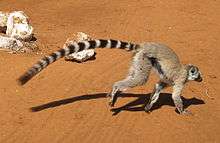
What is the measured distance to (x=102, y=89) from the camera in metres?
11.0

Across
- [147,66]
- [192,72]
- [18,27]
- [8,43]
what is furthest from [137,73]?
[18,27]

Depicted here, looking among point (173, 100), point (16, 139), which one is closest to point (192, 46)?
point (173, 100)

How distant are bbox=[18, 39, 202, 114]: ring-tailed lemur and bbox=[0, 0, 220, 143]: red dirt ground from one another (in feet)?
1.33

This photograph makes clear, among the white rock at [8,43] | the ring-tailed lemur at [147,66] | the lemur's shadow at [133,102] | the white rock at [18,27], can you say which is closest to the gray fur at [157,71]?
the ring-tailed lemur at [147,66]

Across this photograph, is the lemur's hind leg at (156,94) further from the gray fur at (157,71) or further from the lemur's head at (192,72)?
the lemur's head at (192,72)

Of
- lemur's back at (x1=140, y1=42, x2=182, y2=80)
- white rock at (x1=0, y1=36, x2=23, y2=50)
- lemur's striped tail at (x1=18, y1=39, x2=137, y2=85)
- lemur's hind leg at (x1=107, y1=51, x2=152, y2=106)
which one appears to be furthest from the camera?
white rock at (x1=0, y1=36, x2=23, y2=50)

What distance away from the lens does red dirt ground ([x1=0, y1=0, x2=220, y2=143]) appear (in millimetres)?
9438

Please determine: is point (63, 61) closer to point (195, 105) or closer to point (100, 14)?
point (195, 105)

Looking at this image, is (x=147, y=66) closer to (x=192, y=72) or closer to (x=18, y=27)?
(x=192, y=72)

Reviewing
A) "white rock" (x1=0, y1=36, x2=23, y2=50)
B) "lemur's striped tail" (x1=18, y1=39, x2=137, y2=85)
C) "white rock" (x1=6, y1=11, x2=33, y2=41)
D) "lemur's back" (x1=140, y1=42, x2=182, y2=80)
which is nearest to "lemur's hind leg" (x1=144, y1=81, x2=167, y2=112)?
"lemur's back" (x1=140, y1=42, x2=182, y2=80)

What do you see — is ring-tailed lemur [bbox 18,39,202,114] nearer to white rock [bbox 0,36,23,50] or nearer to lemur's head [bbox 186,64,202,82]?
lemur's head [bbox 186,64,202,82]

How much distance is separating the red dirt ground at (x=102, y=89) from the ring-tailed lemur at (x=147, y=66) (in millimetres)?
404

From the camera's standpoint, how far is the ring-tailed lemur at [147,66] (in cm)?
982

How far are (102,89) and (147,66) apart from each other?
140cm
